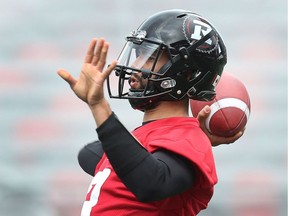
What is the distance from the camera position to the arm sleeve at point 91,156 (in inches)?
100

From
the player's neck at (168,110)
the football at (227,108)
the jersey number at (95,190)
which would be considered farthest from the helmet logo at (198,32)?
the jersey number at (95,190)

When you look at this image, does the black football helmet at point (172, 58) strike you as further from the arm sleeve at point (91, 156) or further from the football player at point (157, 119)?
the arm sleeve at point (91, 156)

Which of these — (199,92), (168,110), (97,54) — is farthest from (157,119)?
(97,54)

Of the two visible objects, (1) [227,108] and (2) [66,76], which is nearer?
(2) [66,76]

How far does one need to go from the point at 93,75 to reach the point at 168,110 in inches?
16.1

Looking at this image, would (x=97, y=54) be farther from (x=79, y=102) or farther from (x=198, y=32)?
(x=79, y=102)

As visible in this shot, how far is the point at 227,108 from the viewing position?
8.65ft

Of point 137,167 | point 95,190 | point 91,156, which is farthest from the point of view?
point 91,156

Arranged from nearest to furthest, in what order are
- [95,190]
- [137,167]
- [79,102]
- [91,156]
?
[137,167] < [95,190] < [91,156] < [79,102]

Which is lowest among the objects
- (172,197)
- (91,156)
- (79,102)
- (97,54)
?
(172,197)

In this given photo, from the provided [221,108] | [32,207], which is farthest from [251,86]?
[221,108]

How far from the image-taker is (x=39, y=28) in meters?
5.92

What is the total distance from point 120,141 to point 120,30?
13.2 ft

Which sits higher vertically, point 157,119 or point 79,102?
point 79,102
